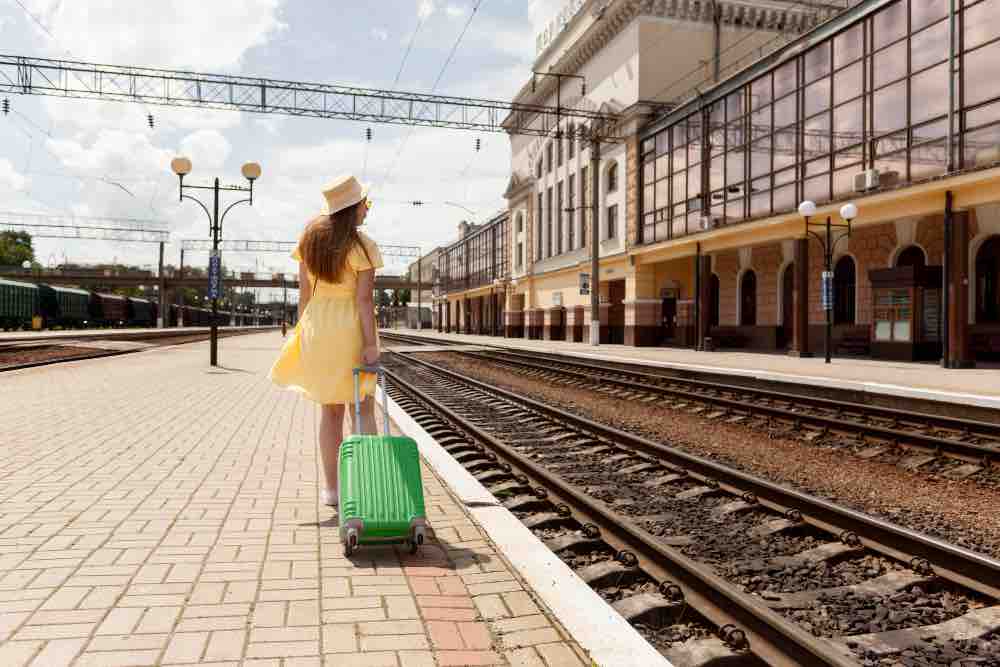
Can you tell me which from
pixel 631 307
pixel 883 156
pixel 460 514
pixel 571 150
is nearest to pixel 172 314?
pixel 571 150

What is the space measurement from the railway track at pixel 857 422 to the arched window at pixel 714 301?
16339 mm

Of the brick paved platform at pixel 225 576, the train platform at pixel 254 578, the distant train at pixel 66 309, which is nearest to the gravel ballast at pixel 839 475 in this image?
the train platform at pixel 254 578

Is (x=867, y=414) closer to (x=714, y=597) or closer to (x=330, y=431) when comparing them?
(x=714, y=597)

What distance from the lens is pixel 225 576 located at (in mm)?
3234

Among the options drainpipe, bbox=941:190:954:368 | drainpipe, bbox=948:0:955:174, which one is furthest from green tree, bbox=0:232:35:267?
drainpipe, bbox=941:190:954:368

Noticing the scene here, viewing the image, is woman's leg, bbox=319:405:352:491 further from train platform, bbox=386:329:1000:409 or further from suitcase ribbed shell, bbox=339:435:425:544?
Result: train platform, bbox=386:329:1000:409

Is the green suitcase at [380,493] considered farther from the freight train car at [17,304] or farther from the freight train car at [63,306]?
the freight train car at [63,306]

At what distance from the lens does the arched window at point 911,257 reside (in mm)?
20547

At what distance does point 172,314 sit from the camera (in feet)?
275

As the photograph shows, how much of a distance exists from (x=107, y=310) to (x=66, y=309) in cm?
868

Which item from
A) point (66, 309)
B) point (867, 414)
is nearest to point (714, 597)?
point (867, 414)

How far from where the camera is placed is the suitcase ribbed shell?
3.50 m

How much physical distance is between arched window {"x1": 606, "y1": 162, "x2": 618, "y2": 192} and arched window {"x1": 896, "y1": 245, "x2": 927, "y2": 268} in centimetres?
1531

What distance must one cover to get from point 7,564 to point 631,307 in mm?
29990
